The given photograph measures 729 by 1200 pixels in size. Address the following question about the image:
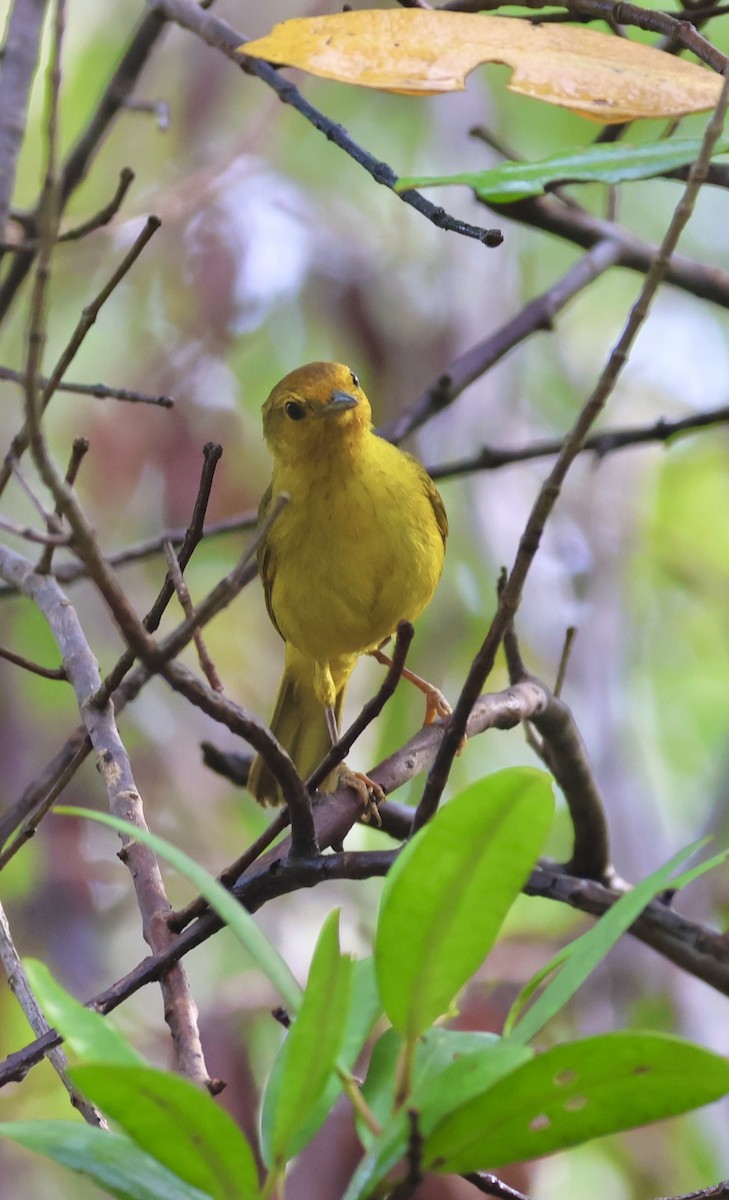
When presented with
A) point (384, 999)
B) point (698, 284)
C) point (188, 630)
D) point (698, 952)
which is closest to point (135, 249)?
point (188, 630)

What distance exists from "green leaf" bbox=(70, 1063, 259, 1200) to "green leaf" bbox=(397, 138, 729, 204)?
113 centimetres

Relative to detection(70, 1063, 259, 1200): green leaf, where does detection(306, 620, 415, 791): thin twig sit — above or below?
above

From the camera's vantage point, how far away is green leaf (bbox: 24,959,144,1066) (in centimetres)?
121

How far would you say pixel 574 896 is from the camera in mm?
2695

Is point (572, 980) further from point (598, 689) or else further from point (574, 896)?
point (598, 689)

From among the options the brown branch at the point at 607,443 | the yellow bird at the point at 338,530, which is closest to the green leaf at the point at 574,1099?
the yellow bird at the point at 338,530

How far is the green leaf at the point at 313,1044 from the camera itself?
123cm

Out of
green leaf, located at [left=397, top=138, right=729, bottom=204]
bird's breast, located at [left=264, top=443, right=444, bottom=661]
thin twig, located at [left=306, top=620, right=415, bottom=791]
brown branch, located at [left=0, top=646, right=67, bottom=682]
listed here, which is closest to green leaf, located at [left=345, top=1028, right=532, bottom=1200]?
thin twig, located at [left=306, top=620, right=415, bottom=791]

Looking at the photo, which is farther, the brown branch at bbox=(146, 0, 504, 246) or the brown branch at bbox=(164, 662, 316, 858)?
the brown branch at bbox=(146, 0, 504, 246)

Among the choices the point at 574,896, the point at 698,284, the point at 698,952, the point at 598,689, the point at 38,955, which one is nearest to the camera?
the point at 574,896

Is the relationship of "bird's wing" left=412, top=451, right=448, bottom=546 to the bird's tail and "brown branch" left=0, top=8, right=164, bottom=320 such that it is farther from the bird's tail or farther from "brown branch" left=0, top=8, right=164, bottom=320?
"brown branch" left=0, top=8, right=164, bottom=320

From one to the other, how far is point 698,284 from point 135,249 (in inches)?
95.9

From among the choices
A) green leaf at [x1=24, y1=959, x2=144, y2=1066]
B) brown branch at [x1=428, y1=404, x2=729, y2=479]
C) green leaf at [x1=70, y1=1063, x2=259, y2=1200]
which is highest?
brown branch at [x1=428, y1=404, x2=729, y2=479]

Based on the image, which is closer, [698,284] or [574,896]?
[574,896]
